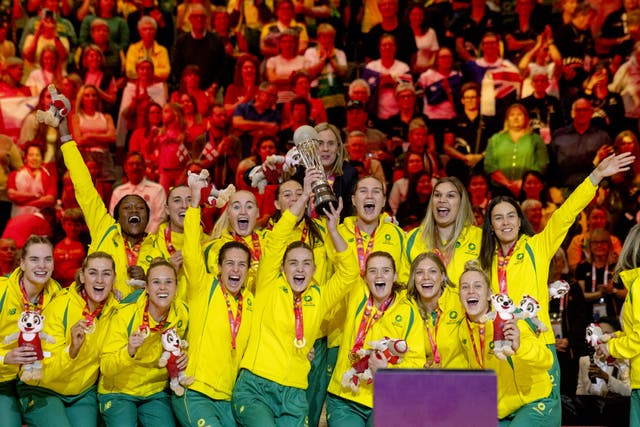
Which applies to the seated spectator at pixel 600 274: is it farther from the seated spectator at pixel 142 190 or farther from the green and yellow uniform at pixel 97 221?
the green and yellow uniform at pixel 97 221

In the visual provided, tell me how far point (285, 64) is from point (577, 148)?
3.03 meters

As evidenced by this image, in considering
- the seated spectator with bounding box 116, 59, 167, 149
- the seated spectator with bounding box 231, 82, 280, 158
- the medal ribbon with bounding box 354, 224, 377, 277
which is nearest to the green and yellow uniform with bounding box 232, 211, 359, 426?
the medal ribbon with bounding box 354, 224, 377, 277

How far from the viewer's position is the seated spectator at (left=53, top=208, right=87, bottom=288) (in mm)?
11312

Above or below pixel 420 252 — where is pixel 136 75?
above

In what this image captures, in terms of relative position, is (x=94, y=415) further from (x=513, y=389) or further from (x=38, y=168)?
(x=38, y=168)

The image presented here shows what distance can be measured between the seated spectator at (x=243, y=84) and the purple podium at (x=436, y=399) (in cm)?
668

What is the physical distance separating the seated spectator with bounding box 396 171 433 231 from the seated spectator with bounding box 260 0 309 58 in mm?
2491

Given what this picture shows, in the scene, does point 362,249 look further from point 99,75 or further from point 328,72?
point 99,75

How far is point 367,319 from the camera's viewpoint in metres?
8.51

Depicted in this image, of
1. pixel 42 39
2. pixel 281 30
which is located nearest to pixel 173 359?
pixel 281 30

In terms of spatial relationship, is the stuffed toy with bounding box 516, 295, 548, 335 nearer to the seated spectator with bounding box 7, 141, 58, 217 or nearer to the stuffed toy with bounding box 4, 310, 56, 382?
the stuffed toy with bounding box 4, 310, 56, 382

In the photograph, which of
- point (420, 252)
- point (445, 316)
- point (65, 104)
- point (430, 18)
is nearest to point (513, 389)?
point (445, 316)

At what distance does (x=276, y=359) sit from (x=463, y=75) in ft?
19.0

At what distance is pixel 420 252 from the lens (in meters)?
9.03
